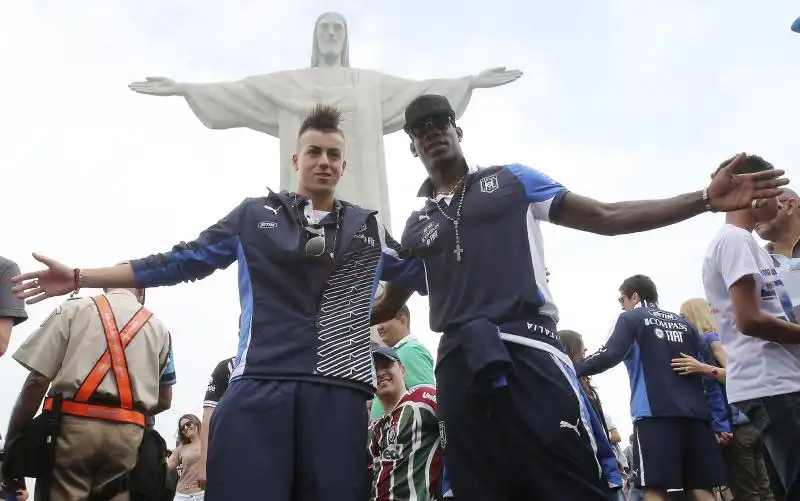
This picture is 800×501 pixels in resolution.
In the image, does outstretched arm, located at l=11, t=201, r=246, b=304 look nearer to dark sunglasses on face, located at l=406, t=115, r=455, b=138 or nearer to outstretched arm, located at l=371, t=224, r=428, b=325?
outstretched arm, located at l=371, t=224, r=428, b=325

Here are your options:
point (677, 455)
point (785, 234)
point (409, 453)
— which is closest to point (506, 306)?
point (409, 453)

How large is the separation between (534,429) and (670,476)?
2.60 metres

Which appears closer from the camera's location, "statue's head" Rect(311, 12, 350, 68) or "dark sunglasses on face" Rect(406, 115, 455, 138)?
"dark sunglasses on face" Rect(406, 115, 455, 138)

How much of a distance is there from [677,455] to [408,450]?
208 cm

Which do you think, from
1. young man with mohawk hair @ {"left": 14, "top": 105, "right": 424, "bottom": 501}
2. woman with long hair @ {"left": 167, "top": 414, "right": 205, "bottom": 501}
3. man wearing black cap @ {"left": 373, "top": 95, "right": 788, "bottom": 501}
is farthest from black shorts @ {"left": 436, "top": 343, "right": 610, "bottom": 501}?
woman with long hair @ {"left": 167, "top": 414, "right": 205, "bottom": 501}

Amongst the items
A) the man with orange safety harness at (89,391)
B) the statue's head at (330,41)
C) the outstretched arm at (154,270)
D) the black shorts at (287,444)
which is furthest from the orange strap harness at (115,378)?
the statue's head at (330,41)

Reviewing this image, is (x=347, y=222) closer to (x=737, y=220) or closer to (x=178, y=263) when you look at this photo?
(x=178, y=263)

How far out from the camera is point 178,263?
8.94ft

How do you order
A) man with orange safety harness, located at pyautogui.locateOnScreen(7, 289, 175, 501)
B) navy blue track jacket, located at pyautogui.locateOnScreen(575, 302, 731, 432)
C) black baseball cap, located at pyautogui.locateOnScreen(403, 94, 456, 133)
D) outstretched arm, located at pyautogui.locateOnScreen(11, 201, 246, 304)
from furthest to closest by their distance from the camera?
navy blue track jacket, located at pyautogui.locateOnScreen(575, 302, 731, 432), man with orange safety harness, located at pyautogui.locateOnScreen(7, 289, 175, 501), black baseball cap, located at pyautogui.locateOnScreen(403, 94, 456, 133), outstretched arm, located at pyautogui.locateOnScreen(11, 201, 246, 304)

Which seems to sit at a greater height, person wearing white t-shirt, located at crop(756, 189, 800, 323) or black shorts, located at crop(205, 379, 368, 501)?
person wearing white t-shirt, located at crop(756, 189, 800, 323)

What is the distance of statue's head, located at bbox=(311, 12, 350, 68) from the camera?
1125 centimetres

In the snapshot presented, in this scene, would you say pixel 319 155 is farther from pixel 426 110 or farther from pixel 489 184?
pixel 489 184

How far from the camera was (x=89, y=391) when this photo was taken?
388 centimetres

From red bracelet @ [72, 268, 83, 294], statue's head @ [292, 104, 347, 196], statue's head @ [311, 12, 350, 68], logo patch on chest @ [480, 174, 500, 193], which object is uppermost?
statue's head @ [311, 12, 350, 68]
